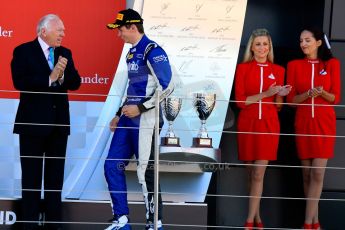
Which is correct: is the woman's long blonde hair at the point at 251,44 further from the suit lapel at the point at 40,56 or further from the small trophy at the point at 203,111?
the suit lapel at the point at 40,56

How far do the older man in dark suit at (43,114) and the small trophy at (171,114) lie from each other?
553 millimetres

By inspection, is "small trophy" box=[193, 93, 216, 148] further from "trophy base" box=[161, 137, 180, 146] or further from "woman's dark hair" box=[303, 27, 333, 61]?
"woman's dark hair" box=[303, 27, 333, 61]

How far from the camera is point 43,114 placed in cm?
517

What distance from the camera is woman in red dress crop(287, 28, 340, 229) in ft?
18.5

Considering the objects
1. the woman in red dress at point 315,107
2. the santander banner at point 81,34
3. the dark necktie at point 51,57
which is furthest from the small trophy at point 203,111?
the dark necktie at point 51,57

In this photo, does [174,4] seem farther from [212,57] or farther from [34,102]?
[34,102]

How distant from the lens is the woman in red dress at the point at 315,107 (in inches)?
222

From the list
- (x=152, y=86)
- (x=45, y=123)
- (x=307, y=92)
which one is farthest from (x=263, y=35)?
(x=45, y=123)

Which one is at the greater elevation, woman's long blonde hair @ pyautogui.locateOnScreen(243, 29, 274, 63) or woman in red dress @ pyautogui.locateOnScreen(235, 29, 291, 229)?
woman's long blonde hair @ pyautogui.locateOnScreen(243, 29, 274, 63)

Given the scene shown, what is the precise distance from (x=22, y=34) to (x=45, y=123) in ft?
3.11

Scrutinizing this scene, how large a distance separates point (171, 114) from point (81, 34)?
877mm

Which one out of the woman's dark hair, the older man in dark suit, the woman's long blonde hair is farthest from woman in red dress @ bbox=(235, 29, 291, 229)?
the older man in dark suit
